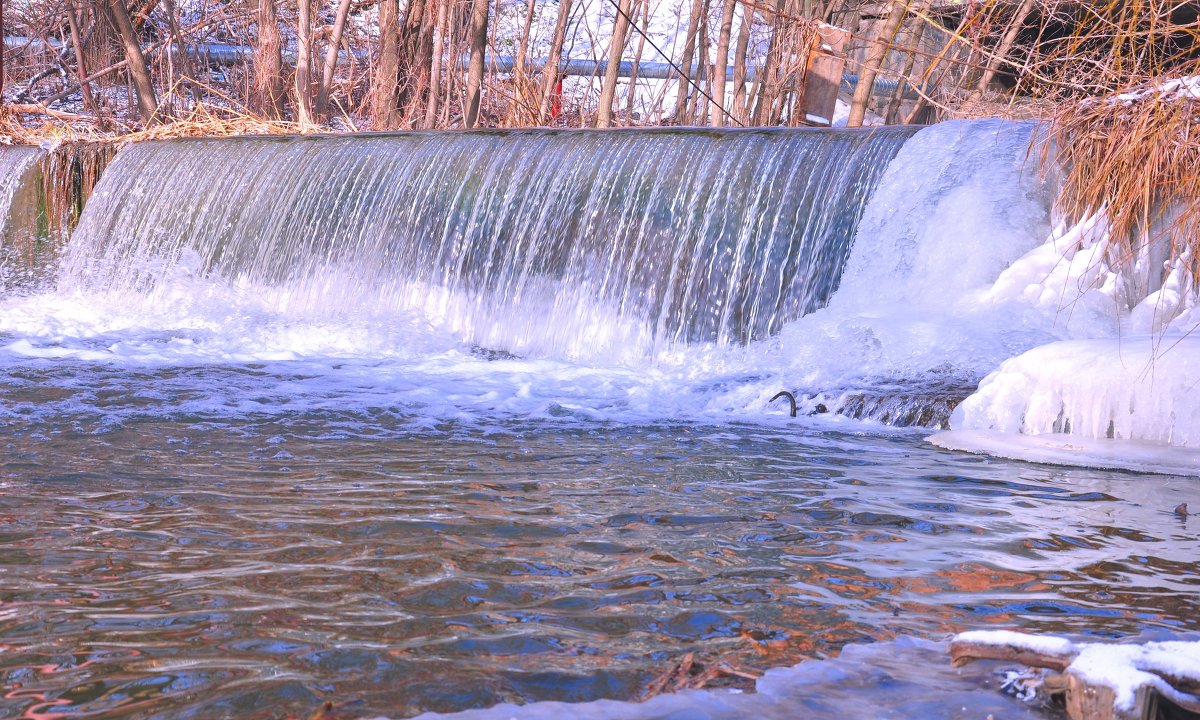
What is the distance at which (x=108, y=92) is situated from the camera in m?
15.8

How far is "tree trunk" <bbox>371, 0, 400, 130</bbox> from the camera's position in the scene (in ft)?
40.5

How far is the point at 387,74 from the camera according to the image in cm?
1262

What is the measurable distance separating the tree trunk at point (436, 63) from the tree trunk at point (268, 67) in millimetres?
1833

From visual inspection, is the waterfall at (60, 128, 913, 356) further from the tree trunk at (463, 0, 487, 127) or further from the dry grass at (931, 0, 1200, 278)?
the tree trunk at (463, 0, 487, 127)

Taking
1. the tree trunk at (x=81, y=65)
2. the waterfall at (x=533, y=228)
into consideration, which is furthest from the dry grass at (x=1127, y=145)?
the tree trunk at (x=81, y=65)

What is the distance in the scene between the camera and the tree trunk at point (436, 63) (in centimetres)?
1149

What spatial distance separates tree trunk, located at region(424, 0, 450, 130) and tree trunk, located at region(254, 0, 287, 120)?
1833 mm

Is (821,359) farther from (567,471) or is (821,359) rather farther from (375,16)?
(375,16)

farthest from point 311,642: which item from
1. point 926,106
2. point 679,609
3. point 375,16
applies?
point 375,16

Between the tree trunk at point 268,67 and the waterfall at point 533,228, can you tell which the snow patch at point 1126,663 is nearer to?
the waterfall at point 533,228

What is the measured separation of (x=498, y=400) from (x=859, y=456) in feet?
6.07

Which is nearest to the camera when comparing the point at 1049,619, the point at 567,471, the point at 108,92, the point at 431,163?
the point at 1049,619

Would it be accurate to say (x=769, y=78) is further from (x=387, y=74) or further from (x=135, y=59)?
(x=135, y=59)

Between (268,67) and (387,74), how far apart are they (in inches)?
55.4
